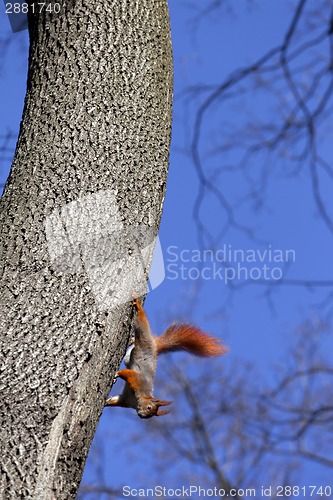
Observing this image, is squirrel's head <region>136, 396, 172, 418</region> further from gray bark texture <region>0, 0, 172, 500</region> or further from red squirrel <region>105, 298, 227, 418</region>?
gray bark texture <region>0, 0, 172, 500</region>

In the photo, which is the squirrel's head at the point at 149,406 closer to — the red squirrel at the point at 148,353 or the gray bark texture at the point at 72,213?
the red squirrel at the point at 148,353

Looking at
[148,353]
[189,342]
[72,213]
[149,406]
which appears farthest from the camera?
[189,342]

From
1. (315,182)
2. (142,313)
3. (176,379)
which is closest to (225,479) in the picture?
(176,379)

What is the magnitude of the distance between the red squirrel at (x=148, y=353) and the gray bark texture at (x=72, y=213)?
0.29m

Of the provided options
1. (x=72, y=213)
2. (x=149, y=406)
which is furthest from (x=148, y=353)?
(x=72, y=213)

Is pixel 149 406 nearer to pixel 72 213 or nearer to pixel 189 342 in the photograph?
pixel 189 342

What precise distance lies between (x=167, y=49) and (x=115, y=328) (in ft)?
2.67

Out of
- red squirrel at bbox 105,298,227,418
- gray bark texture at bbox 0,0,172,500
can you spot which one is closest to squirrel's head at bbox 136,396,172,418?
red squirrel at bbox 105,298,227,418

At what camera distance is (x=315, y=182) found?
3992 mm

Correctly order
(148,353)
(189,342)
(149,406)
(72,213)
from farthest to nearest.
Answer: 1. (189,342)
2. (149,406)
3. (148,353)
4. (72,213)

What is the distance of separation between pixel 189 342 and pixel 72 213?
0.86m

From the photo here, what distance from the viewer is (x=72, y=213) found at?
1.71m

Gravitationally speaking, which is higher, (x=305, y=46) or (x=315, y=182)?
→ (x=305, y=46)

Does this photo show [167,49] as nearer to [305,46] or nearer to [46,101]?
[46,101]
